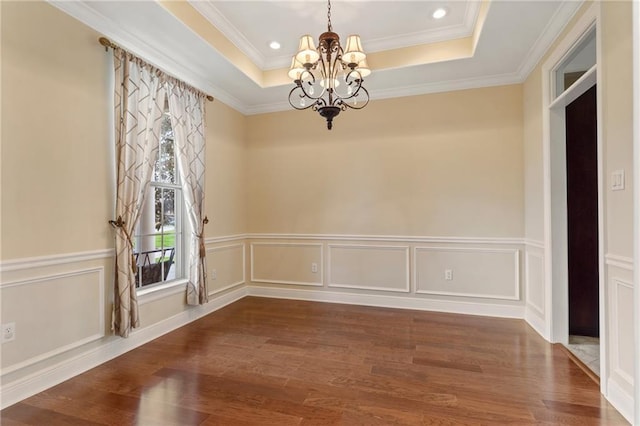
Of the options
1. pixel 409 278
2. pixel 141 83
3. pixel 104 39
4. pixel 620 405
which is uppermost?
pixel 104 39

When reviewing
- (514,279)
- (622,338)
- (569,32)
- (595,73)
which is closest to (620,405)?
(622,338)

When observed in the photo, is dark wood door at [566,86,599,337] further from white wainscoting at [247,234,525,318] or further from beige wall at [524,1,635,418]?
beige wall at [524,1,635,418]

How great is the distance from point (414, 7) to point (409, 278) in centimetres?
296

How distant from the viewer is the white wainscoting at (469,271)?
3605mm

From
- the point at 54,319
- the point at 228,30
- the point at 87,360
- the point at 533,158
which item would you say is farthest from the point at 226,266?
the point at 533,158

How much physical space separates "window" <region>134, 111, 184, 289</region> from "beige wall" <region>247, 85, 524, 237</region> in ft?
4.20

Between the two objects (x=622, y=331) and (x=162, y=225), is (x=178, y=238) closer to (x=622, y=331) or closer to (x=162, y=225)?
(x=162, y=225)

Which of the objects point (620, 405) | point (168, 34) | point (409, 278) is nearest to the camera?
point (620, 405)

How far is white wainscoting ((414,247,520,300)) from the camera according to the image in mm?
3605

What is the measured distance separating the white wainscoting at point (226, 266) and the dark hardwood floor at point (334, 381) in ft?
2.40

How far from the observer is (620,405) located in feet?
6.17

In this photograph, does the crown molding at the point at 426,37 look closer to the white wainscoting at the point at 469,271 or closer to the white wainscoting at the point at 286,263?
the white wainscoting at the point at 469,271

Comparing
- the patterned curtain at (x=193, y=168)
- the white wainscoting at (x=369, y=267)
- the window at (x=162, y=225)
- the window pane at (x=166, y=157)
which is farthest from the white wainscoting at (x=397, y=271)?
the window pane at (x=166, y=157)

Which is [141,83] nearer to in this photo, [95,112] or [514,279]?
[95,112]
